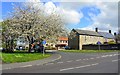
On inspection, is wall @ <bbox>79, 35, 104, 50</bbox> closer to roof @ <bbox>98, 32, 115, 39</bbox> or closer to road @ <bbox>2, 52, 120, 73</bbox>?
roof @ <bbox>98, 32, 115, 39</bbox>

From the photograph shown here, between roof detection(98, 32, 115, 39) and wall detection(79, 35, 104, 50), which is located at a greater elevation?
roof detection(98, 32, 115, 39)

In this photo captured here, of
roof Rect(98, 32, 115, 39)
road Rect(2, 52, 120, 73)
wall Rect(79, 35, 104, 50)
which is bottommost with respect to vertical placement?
road Rect(2, 52, 120, 73)

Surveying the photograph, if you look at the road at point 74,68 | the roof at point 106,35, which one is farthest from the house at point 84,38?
the road at point 74,68

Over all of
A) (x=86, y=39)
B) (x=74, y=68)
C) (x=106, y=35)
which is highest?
(x=106, y=35)

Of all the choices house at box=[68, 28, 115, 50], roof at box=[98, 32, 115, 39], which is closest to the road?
house at box=[68, 28, 115, 50]

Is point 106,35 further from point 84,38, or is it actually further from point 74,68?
point 74,68

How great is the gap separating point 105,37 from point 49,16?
7414 centimetres

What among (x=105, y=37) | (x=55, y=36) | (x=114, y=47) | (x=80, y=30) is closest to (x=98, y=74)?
(x=55, y=36)

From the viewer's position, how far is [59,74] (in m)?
13.6

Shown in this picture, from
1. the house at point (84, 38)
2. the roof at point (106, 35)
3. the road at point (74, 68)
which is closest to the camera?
the road at point (74, 68)

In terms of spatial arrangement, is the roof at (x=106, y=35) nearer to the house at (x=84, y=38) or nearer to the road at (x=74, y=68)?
the house at (x=84, y=38)

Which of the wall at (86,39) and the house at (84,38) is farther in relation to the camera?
the wall at (86,39)

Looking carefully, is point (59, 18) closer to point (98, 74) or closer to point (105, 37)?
point (98, 74)

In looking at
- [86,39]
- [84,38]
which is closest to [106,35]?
[86,39]
